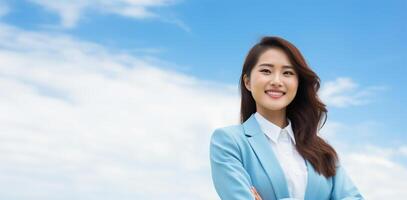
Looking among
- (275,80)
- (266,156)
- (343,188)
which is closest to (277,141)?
(266,156)

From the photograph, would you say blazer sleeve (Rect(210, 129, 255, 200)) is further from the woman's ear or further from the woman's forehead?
the woman's forehead

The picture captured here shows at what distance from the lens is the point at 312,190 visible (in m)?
4.73

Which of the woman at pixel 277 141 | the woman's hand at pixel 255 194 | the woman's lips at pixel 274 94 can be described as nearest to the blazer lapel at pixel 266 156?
the woman at pixel 277 141

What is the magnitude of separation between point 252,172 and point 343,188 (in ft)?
2.25

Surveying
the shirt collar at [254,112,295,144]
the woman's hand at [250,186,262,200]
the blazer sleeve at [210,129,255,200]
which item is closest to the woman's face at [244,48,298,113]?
the shirt collar at [254,112,295,144]

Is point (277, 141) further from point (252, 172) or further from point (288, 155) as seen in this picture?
point (252, 172)

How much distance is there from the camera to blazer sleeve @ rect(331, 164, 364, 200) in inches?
193

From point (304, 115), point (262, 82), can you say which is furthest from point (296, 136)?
point (262, 82)

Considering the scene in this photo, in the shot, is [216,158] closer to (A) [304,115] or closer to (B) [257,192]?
(B) [257,192]

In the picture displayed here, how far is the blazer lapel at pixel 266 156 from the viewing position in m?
4.64

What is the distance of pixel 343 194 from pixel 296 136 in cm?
50

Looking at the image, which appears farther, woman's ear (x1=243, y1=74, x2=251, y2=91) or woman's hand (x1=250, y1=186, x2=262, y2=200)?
woman's ear (x1=243, y1=74, x2=251, y2=91)

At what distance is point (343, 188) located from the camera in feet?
16.3

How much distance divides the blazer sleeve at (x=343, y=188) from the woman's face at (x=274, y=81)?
0.62 m
